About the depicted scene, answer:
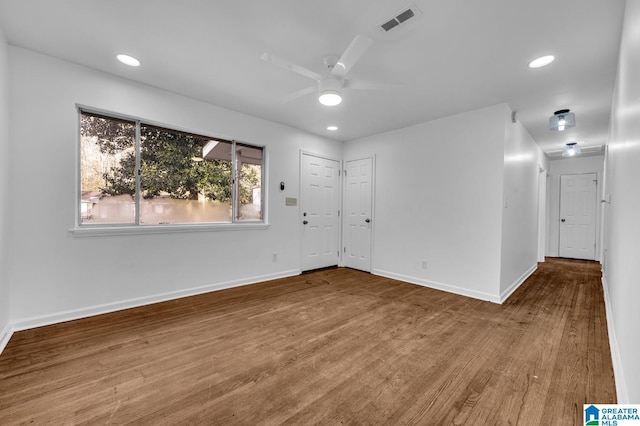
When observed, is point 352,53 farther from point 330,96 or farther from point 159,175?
point 159,175

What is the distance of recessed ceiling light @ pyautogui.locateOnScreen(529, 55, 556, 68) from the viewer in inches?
95.0

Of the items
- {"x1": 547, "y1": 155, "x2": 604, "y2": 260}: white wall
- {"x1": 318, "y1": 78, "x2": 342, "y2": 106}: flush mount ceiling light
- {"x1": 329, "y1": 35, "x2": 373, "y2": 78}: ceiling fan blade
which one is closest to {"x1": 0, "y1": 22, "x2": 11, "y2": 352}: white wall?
{"x1": 318, "y1": 78, "x2": 342, "y2": 106}: flush mount ceiling light

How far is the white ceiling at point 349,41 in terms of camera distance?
1.90 metres

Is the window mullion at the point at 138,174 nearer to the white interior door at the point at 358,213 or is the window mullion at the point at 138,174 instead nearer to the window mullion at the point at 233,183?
the window mullion at the point at 233,183

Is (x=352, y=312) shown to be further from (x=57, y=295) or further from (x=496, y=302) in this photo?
(x=57, y=295)

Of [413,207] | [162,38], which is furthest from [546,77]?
[162,38]

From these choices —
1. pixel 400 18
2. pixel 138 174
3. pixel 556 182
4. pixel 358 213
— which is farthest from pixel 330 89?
pixel 556 182

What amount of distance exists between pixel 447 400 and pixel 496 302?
2.25 metres

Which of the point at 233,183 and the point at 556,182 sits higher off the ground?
the point at 556,182

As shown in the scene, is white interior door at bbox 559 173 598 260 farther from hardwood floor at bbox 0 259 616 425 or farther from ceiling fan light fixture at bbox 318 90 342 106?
ceiling fan light fixture at bbox 318 90 342 106

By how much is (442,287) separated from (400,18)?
3.41 m

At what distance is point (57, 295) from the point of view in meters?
2.66

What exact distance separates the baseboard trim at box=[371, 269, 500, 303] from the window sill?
2.24 metres

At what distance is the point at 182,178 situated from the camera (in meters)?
3.49
